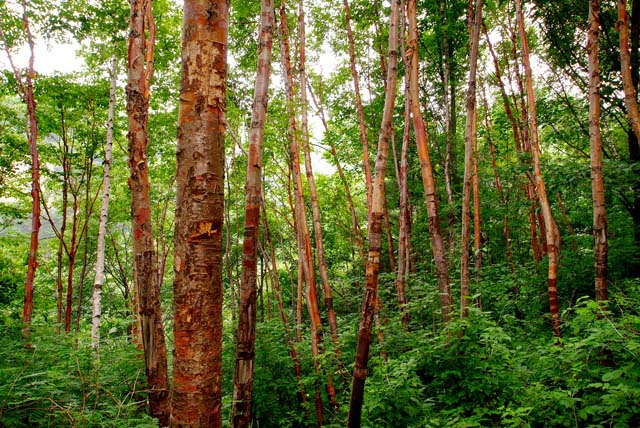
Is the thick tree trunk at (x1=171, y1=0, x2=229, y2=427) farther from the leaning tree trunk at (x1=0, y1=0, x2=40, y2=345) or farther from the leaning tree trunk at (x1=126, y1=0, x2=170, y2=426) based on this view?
the leaning tree trunk at (x1=0, y1=0, x2=40, y2=345)

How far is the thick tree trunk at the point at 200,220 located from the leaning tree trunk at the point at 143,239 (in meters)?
3.03

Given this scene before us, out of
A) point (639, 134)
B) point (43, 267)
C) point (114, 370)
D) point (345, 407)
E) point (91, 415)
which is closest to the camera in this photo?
point (91, 415)

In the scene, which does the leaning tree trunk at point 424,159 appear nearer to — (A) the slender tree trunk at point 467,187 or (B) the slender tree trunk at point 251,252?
(A) the slender tree trunk at point 467,187

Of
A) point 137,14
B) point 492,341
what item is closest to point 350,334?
point 492,341

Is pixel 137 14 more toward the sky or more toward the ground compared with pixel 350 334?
more toward the sky

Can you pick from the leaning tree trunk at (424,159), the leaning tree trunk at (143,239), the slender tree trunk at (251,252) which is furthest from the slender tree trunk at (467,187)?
the leaning tree trunk at (143,239)

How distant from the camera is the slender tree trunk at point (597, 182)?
538cm

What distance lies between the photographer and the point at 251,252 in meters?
3.55

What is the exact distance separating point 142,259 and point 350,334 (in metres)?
4.75

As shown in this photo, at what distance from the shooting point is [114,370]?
20.6 ft

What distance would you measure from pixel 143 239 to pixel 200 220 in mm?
3307

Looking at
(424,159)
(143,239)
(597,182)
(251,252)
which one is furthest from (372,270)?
(597,182)

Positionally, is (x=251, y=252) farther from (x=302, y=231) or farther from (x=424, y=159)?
(x=424, y=159)

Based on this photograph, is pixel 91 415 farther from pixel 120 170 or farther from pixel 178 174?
pixel 120 170
